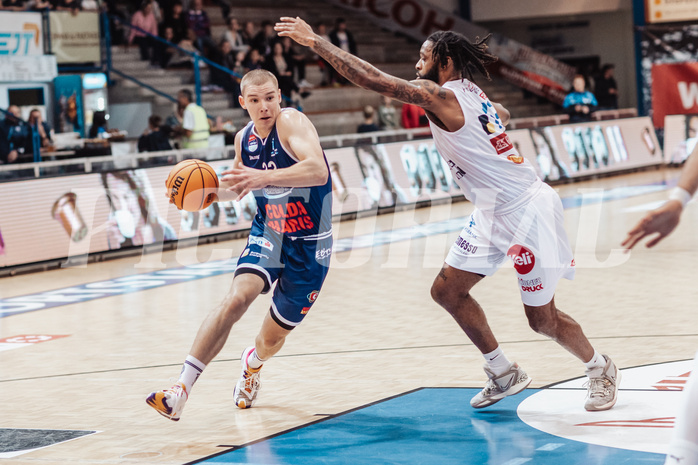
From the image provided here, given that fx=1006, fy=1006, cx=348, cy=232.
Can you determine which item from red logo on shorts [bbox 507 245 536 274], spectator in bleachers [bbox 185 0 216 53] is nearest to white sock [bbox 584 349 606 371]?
red logo on shorts [bbox 507 245 536 274]

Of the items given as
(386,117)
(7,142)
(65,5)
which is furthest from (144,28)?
(7,142)

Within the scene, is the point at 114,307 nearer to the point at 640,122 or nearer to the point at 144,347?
the point at 144,347

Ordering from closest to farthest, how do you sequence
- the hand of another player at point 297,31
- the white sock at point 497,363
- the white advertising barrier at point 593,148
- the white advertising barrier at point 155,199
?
the hand of another player at point 297,31 → the white sock at point 497,363 → the white advertising barrier at point 155,199 → the white advertising barrier at point 593,148

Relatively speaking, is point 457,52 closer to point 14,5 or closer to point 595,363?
point 595,363

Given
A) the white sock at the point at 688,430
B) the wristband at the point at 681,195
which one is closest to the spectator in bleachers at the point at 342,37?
the wristband at the point at 681,195

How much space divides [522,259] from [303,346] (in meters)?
2.81

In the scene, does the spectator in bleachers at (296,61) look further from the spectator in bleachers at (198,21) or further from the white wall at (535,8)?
the white wall at (535,8)

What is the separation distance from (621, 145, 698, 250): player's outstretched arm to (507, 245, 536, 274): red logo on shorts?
233 cm

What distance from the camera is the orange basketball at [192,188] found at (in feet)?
19.6

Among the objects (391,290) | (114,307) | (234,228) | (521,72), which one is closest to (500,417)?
(391,290)

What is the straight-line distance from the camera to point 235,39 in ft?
73.6

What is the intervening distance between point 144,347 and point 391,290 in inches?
126

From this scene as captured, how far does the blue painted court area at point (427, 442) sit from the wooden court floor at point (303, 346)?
0.80ft

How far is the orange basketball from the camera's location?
5961mm
